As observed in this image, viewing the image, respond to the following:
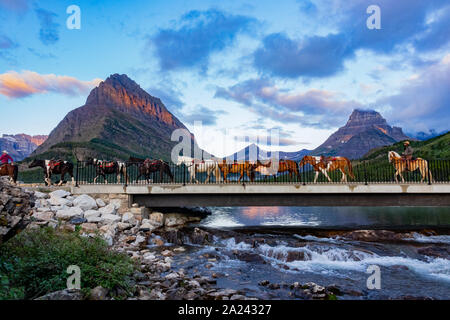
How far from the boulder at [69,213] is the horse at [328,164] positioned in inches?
606

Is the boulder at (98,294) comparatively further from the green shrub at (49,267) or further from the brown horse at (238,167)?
the brown horse at (238,167)

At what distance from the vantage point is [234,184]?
17.8m

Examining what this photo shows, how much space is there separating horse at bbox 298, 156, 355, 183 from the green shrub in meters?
15.7

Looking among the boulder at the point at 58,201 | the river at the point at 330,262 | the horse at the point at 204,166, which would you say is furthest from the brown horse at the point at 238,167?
the boulder at the point at 58,201

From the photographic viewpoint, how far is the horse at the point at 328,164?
65.2 feet

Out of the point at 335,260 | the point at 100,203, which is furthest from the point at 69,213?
the point at 335,260

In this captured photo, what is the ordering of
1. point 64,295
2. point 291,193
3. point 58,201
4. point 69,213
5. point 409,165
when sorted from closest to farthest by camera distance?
point 64,295
point 69,213
point 58,201
point 291,193
point 409,165

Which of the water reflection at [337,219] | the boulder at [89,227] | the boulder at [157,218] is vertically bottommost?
the water reflection at [337,219]

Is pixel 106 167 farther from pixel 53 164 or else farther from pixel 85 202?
pixel 85 202

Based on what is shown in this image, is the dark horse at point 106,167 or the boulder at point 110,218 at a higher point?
the dark horse at point 106,167

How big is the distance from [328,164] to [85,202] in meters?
17.3

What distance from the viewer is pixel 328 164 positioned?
66.2 feet

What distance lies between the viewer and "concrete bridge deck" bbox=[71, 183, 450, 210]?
16.7 metres
